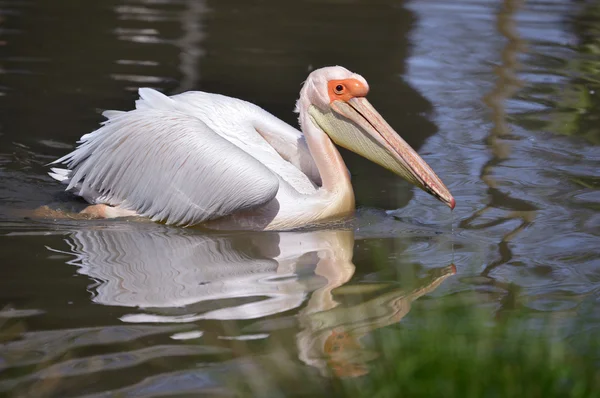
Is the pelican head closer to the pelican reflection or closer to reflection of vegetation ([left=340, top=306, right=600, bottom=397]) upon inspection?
the pelican reflection

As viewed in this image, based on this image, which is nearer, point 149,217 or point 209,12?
point 149,217

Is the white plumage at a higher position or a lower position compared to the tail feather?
higher

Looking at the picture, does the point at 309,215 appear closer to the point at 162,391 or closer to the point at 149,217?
the point at 149,217

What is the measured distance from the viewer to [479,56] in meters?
9.85

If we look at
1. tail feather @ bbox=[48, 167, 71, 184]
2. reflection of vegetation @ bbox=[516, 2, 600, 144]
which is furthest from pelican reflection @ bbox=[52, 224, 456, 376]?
reflection of vegetation @ bbox=[516, 2, 600, 144]

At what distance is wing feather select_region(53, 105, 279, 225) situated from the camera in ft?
16.8

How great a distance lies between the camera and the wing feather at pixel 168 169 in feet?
16.8

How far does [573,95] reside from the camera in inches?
331

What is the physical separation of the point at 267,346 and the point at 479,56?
6.75 m

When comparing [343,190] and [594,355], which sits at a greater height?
[594,355]

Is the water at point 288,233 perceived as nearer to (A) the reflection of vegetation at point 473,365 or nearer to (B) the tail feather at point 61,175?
(B) the tail feather at point 61,175

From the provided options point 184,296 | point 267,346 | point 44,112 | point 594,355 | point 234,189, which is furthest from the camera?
point 44,112

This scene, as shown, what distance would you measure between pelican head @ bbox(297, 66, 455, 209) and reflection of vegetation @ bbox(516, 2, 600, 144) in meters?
2.30

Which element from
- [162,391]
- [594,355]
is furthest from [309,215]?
[594,355]
